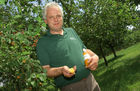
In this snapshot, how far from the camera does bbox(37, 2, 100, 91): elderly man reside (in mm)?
2242

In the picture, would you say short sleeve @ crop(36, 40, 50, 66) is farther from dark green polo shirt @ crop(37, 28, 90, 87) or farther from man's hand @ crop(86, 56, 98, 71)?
man's hand @ crop(86, 56, 98, 71)

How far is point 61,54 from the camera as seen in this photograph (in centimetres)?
224

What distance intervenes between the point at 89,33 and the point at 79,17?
1.28 m

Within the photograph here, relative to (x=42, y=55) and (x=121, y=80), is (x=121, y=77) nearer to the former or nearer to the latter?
(x=121, y=80)

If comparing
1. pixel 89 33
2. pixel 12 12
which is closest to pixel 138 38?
pixel 89 33

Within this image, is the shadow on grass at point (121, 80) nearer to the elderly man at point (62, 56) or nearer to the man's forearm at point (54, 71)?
the elderly man at point (62, 56)

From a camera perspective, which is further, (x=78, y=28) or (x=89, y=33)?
(x=89, y=33)

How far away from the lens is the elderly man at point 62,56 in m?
2.24

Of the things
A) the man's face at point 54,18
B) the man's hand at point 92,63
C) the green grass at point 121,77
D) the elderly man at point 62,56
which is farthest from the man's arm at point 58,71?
the green grass at point 121,77

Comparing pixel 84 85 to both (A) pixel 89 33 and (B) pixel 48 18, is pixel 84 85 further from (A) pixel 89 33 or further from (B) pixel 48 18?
(A) pixel 89 33

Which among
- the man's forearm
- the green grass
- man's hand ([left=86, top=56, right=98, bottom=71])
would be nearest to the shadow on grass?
the green grass

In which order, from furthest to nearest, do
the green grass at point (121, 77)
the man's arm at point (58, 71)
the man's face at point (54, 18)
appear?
the green grass at point (121, 77) < the man's face at point (54, 18) < the man's arm at point (58, 71)

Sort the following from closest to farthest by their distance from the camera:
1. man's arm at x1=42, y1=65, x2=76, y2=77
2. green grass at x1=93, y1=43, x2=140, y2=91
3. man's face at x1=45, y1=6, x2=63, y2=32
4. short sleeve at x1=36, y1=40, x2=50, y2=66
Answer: man's arm at x1=42, y1=65, x2=76, y2=77 → short sleeve at x1=36, y1=40, x2=50, y2=66 → man's face at x1=45, y1=6, x2=63, y2=32 → green grass at x1=93, y1=43, x2=140, y2=91

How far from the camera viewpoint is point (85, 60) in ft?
7.75
